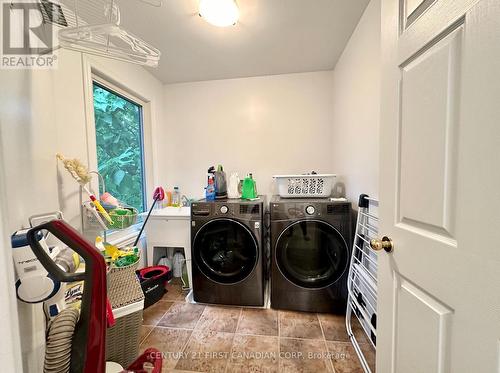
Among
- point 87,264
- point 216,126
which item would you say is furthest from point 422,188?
point 216,126

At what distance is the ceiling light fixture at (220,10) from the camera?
1.24 m

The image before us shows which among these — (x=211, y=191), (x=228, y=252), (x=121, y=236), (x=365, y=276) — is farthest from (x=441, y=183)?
(x=121, y=236)

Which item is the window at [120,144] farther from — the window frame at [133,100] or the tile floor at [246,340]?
the tile floor at [246,340]

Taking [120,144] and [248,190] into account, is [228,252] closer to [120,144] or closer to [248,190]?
[248,190]

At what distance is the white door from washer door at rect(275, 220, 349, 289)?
847mm

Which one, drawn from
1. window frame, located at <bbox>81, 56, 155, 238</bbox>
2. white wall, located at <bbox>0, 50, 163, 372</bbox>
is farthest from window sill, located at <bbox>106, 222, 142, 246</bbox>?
white wall, located at <bbox>0, 50, 163, 372</bbox>

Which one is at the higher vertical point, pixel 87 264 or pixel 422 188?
pixel 422 188

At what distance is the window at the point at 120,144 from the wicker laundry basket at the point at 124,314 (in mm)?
1013

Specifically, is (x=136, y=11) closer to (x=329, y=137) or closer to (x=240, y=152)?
(x=240, y=152)

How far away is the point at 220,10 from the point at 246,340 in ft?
7.55

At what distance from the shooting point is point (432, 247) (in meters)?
0.59

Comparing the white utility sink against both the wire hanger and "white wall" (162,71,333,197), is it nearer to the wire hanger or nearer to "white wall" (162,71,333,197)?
"white wall" (162,71,333,197)

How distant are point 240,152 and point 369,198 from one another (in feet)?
4.98

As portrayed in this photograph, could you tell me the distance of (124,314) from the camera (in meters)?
1.08
